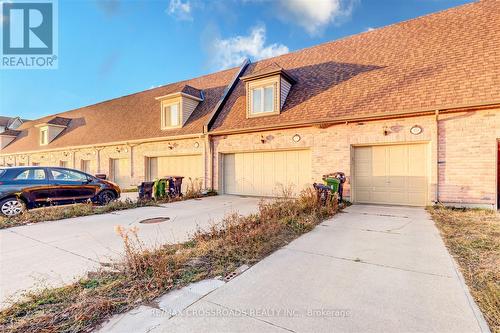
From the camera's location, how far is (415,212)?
7.24 meters

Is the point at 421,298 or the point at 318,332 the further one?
the point at 421,298

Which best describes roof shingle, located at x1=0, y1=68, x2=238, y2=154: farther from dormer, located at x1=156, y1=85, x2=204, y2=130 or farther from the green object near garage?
the green object near garage

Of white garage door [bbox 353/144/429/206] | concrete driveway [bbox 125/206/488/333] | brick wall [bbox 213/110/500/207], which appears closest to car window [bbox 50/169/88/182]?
concrete driveway [bbox 125/206/488/333]

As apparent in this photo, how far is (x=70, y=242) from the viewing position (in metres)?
4.72

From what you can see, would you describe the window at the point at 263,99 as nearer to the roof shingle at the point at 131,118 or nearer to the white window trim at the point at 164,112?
the roof shingle at the point at 131,118

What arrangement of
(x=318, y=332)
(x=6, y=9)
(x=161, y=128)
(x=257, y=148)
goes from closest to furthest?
1. (x=318, y=332)
2. (x=6, y=9)
3. (x=257, y=148)
4. (x=161, y=128)

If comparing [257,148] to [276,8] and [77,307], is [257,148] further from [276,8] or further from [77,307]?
[77,307]

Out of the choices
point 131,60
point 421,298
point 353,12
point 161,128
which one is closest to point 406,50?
point 353,12

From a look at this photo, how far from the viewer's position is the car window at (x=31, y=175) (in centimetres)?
739

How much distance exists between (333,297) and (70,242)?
15.9 feet

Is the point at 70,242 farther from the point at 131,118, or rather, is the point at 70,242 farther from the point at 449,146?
the point at 131,118

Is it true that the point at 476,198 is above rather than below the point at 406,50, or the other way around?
below

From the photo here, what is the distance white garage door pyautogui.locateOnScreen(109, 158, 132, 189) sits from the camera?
621 inches

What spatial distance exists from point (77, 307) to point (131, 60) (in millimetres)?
15107
